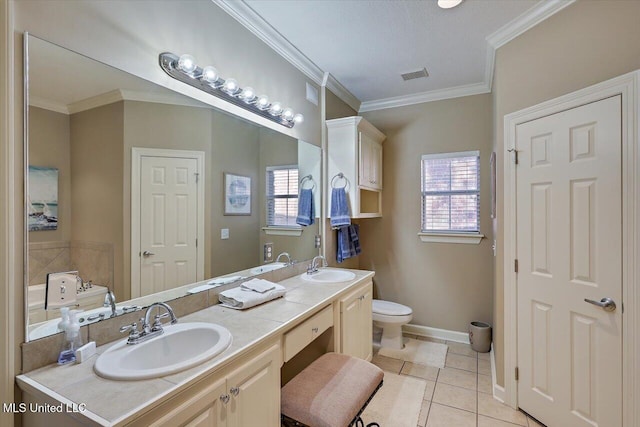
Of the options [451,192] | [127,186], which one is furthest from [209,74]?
[451,192]

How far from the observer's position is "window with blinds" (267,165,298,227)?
236cm

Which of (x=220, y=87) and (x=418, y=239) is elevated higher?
(x=220, y=87)

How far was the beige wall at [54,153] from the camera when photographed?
114cm

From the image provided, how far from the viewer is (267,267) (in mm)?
2336

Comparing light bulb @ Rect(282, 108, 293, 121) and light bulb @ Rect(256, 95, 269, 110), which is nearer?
light bulb @ Rect(256, 95, 269, 110)

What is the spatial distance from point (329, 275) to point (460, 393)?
139 cm

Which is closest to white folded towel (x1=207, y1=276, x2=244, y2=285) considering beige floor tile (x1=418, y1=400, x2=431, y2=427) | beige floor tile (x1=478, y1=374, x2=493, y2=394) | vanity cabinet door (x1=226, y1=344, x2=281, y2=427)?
vanity cabinet door (x1=226, y1=344, x2=281, y2=427)

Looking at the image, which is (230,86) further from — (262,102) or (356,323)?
(356,323)

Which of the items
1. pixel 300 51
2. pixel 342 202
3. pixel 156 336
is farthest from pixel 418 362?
pixel 300 51

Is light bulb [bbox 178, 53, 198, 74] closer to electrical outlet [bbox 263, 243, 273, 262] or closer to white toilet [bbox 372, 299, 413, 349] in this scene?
electrical outlet [bbox 263, 243, 273, 262]

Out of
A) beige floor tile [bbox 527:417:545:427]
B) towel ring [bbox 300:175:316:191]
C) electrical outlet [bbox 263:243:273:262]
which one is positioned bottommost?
beige floor tile [bbox 527:417:545:427]

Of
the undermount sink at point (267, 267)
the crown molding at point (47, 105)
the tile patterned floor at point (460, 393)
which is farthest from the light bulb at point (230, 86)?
the tile patterned floor at point (460, 393)

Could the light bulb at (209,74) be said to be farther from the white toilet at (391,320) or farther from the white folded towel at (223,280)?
the white toilet at (391,320)

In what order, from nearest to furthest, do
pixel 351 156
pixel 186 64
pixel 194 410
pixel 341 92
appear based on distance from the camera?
pixel 194 410 < pixel 186 64 < pixel 351 156 < pixel 341 92
